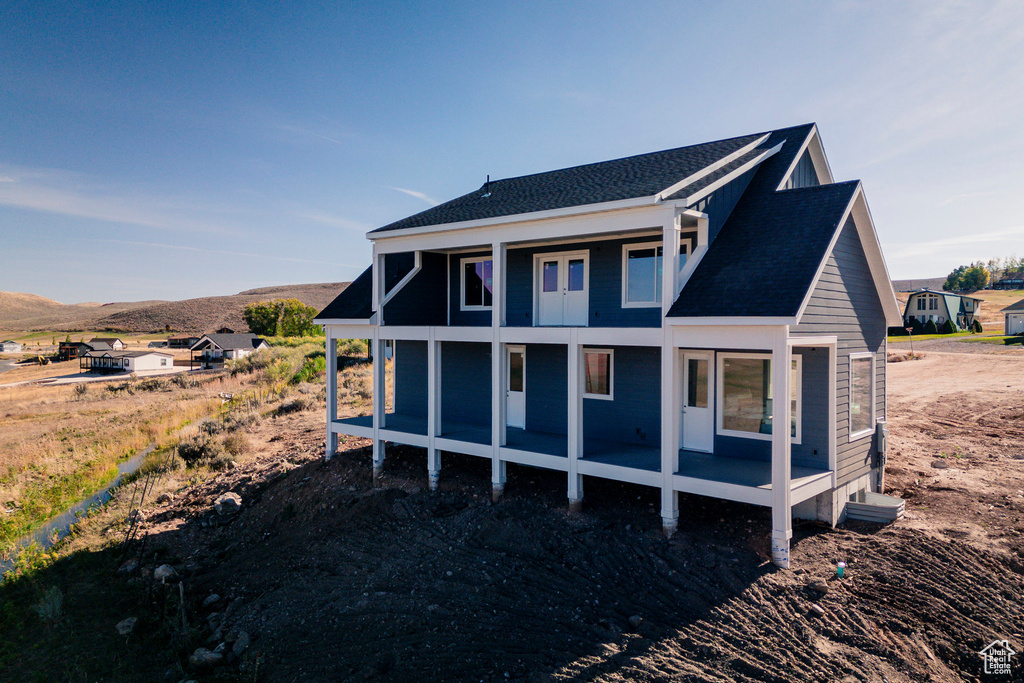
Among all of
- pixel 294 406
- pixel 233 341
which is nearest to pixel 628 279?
pixel 294 406

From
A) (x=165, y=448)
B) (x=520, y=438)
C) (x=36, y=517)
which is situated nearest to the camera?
(x=520, y=438)

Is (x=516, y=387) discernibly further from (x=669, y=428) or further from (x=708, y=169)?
(x=708, y=169)

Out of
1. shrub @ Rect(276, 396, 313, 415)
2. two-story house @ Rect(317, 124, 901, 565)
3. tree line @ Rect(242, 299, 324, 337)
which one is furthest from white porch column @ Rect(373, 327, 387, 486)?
tree line @ Rect(242, 299, 324, 337)

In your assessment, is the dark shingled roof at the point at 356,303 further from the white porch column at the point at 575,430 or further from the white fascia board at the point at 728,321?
the white fascia board at the point at 728,321

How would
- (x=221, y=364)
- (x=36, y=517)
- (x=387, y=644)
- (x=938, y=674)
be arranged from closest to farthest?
1. (x=938, y=674)
2. (x=387, y=644)
3. (x=36, y=517)
4. (x=221, y=364)

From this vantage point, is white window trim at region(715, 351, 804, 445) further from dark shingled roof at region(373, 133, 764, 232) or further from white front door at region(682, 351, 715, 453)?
dark shingled roof at region(373, 133, 764, 232)

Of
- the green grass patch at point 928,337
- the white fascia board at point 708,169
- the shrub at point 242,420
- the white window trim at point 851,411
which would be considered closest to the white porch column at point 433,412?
the white fascia board at point 708,169

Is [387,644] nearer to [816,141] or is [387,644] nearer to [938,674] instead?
[938,674]

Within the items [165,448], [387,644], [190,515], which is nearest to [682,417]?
[387,644]

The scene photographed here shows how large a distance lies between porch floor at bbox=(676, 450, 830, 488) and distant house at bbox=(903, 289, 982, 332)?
172ft

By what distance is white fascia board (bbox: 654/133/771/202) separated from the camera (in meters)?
10.1

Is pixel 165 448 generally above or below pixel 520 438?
below

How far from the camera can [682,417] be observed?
1198 centimetres

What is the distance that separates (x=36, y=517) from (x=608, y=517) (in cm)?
1694
